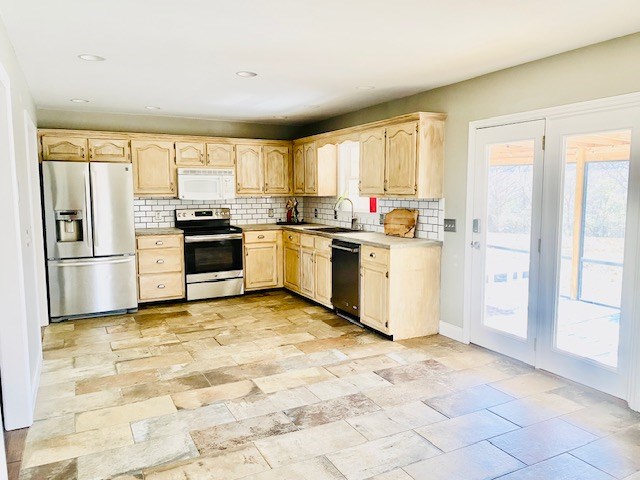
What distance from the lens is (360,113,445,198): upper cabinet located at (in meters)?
4.46

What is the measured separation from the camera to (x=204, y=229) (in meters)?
6.41

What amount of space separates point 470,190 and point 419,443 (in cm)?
243

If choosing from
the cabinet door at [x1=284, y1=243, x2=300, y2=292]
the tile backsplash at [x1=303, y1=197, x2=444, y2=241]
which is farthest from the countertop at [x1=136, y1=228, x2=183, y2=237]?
the tile backsplash at [x1=303, y1=197, x2=444, y2=241]

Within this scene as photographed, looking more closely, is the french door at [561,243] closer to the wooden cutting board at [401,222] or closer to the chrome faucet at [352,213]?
the wooden cutting board at [401,222]

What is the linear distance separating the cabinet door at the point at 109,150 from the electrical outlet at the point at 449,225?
401cm

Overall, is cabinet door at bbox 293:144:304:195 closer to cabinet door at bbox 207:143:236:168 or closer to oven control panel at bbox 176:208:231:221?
cabinet door at bbox 207:143:236:168

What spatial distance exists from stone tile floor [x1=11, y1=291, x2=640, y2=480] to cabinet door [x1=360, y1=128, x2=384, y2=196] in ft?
5.26

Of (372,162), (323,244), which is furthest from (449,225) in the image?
(323,244)

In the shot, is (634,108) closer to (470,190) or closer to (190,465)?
(470,190)

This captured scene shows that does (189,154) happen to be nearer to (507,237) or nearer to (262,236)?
(262,236)

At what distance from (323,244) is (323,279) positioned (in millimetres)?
426

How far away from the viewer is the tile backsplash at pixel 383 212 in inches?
186

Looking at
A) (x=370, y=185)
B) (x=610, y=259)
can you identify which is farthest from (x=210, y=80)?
(x=610, y=259)

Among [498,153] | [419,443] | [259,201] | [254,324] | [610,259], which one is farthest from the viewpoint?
[259,201]
